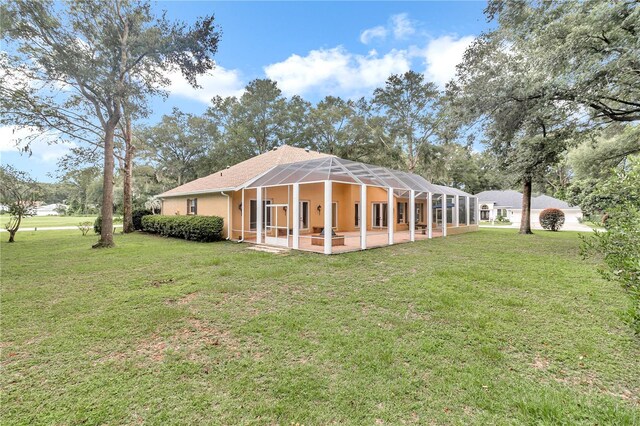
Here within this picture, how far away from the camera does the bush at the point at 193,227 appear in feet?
41.5

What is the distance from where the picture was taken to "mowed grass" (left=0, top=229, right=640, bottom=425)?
7.72 ft

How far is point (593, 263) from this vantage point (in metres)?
7.86

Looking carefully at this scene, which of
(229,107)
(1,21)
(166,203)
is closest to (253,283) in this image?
(1,21)

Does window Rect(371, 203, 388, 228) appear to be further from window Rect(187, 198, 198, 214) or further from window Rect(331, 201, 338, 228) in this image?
window Rect(187, 198, 198, 214)

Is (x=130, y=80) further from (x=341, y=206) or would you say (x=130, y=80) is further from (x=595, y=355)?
(x=595, y=355)

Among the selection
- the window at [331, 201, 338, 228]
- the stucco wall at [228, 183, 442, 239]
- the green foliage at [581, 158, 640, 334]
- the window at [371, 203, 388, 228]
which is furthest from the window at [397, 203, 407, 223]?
the green foliage at [581, 158, 640, 334]

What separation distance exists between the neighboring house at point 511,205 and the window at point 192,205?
98.4ft

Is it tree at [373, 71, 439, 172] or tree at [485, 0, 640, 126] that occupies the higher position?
tree at [373, 71, 439, 172]

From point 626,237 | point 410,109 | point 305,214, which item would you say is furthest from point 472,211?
point 626,237

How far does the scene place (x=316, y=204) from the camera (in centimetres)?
1471

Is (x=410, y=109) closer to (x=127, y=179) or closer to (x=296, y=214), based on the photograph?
(x=296, y=214)

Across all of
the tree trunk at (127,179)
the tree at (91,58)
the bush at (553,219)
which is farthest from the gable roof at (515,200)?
the tree trunk at (127,179)

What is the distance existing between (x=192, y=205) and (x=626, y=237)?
17302 millimetres

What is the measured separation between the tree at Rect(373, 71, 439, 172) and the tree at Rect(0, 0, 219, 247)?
20624mm
